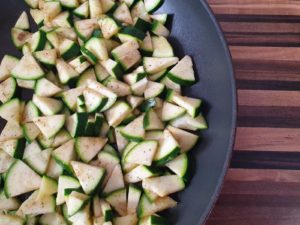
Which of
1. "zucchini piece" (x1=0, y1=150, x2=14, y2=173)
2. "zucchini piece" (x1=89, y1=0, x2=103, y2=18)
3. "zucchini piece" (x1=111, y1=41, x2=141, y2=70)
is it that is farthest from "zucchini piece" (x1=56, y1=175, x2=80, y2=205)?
"zucchini piece" (x1=89, y1=0, x2=103, y2=18)

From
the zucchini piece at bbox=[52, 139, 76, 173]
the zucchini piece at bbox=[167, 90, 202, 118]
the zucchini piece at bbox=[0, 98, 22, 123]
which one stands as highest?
the zucchini piece at bbox=[167, 90, 202, 118]

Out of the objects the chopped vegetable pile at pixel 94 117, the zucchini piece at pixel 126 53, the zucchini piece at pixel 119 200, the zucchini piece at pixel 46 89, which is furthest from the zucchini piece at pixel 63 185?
the zucchini piece at pixel 126 53

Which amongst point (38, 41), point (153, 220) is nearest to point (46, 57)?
point (38, 41)

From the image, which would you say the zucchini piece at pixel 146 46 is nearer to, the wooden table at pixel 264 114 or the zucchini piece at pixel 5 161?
the wooden table at pixel 264 114

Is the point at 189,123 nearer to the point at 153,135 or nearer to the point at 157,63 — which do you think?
the point at 153,135

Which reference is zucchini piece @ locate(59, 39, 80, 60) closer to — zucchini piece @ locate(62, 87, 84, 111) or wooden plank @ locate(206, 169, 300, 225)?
zucchini piece @ locate(62, 87, 84, 111)

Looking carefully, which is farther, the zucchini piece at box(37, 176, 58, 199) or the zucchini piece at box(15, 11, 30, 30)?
the zucchini piece at box(15, 11, 30, 30)
